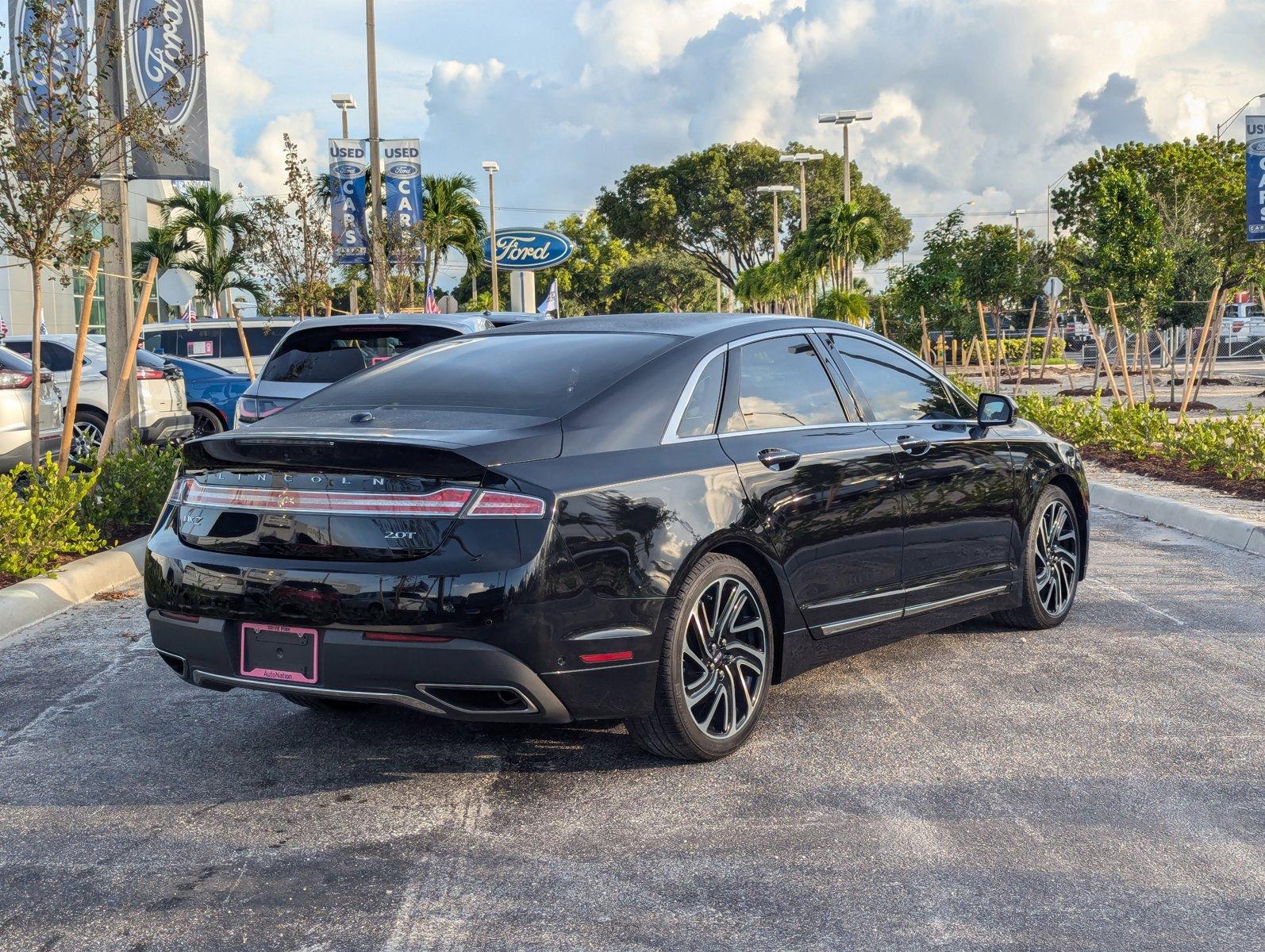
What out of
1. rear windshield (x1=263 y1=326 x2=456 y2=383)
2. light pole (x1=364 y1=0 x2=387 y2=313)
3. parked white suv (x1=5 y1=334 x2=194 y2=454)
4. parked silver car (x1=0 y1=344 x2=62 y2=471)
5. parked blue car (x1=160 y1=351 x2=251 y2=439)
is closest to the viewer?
rear windshield (x1=263 y1=326 x2=456 y2=383)

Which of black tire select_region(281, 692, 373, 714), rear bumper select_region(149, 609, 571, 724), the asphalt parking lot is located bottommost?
the asphalt parking lot

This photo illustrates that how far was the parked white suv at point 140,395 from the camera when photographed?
14.9 meters

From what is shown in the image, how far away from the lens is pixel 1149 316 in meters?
21.8

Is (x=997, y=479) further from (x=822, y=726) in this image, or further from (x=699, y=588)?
(x=699, y=588)

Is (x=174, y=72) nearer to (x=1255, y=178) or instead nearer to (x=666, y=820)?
(x=666, y=820)

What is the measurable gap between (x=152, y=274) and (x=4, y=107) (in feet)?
8.35

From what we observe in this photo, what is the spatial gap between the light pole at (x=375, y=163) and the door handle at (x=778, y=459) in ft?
76.7

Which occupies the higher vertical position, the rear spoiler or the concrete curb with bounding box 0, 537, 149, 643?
the rear spoiler

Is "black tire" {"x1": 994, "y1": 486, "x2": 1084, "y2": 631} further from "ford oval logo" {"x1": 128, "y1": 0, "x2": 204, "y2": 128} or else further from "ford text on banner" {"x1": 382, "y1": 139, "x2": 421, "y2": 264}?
"ford text on banner" {"x1": 382, "y1": 139, "x2": 421, "y2": 264}

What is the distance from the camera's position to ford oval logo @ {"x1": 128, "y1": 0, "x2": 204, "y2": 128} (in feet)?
38.1

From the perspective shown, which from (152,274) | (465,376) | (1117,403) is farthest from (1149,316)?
(465,376)

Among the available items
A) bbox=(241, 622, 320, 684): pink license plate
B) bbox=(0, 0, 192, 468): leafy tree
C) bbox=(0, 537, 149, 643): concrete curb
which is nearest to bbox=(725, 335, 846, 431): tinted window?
bbox=(241, 622, 320, 684): pink license plate

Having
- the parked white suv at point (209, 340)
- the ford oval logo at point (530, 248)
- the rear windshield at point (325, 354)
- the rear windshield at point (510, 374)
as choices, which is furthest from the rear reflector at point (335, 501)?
the ford oval logo at point (530, 248)

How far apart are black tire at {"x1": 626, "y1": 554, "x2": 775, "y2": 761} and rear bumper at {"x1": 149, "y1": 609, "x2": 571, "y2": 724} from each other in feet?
1.34
